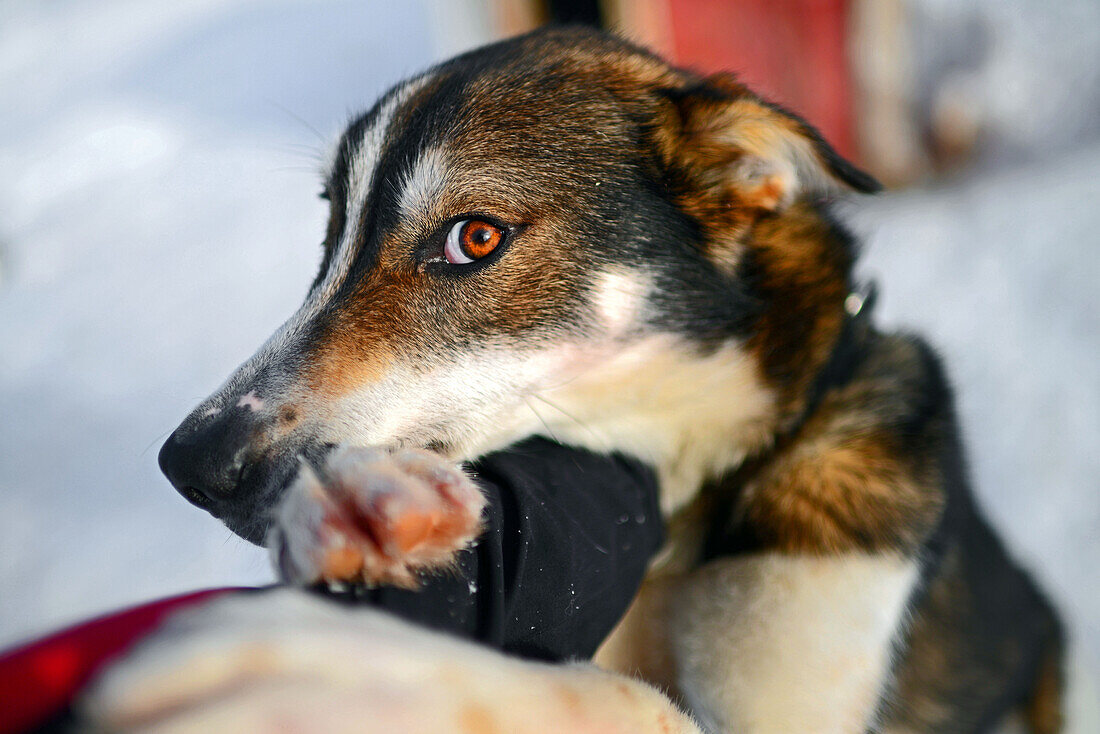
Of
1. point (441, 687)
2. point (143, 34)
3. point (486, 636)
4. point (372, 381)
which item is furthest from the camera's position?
point (143, 34)

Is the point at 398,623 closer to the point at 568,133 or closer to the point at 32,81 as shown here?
the point at 568,133

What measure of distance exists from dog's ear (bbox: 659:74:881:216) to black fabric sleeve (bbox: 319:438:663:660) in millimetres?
561

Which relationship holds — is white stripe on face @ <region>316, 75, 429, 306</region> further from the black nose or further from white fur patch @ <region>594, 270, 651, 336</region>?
white fur patch @ <region>594, 270, 651, 336</region>

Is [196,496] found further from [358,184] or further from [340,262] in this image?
[358,184]

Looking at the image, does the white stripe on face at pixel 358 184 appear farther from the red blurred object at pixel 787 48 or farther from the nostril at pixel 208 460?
the red blurred object at pixel 787 48

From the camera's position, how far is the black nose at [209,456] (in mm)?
1079

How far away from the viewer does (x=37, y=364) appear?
2.53 meters

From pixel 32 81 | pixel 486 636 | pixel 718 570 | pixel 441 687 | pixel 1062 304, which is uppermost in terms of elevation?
pixel 32 81

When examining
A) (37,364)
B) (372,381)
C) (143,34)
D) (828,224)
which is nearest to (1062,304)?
(828,224)

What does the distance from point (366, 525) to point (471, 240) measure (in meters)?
0.65

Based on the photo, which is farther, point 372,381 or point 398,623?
point 372,381

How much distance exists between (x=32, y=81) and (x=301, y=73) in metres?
1.22

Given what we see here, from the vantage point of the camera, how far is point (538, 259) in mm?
1319

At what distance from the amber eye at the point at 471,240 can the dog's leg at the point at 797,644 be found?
2.39 ft
